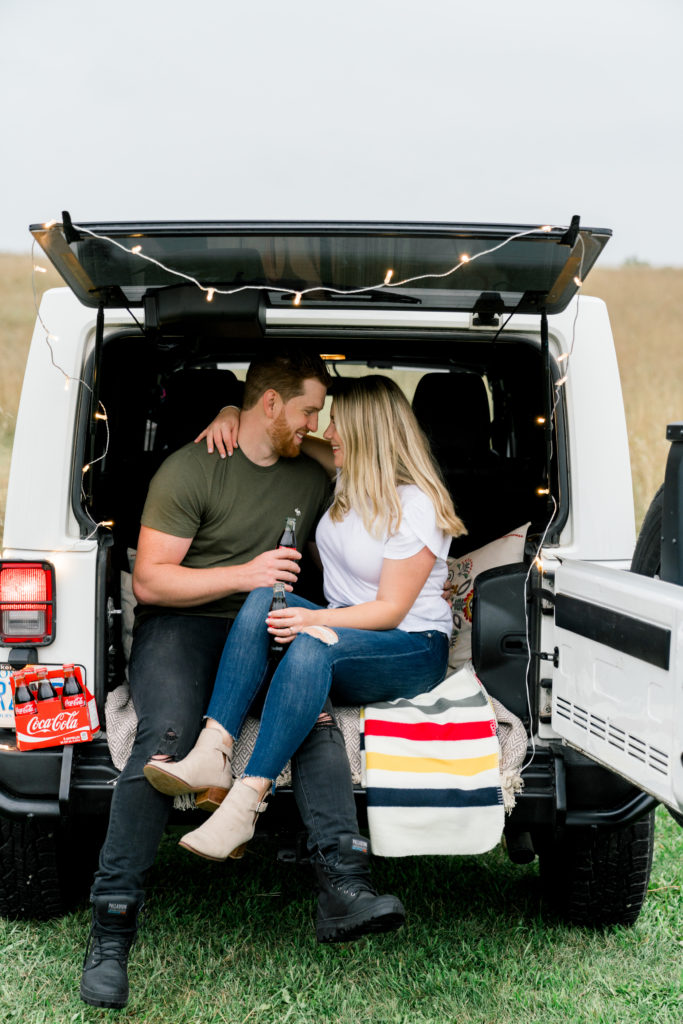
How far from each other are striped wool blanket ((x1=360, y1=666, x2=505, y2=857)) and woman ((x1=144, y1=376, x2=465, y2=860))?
220 millimetres

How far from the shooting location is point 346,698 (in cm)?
275

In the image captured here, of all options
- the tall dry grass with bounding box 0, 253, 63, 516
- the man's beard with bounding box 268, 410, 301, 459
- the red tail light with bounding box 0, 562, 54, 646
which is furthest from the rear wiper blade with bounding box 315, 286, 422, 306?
the tall dry grass with bounding box 0, 253, 63, 516

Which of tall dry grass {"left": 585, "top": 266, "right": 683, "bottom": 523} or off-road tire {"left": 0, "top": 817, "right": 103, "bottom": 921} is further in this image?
tall dry grass {"left": 585, "top": 266, "right": 683, "bottom": 523}

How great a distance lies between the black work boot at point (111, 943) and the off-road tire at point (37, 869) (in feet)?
0.84

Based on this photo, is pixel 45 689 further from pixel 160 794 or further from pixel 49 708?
pixel 160 794

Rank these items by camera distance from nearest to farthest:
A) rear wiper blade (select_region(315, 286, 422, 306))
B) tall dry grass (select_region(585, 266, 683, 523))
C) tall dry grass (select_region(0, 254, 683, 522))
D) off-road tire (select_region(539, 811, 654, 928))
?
rear wiper blade (select_region(315, 286, 422, 306))
off-road tire (select_region(539, 811, 654, 928))
tall dry grass (select_region(0, 254, 683, 522))
tall dry grass (select_region(585, 266, 683, 523))

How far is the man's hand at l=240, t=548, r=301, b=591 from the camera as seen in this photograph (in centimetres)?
286

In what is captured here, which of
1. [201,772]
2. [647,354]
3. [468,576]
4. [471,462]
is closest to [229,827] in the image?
[201,772]

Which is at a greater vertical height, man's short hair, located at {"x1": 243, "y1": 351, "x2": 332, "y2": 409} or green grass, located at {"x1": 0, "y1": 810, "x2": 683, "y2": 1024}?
man's short hair, located at {"x1": 243, "y1": 351, "x2": 332, "y2": 409}

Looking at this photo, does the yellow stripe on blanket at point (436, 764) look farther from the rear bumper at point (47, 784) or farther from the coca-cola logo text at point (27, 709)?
the coca-cola logo text at point (27, 709)

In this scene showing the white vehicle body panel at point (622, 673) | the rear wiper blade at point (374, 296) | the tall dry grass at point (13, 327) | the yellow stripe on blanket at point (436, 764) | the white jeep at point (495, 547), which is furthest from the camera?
the tall dry grass at point (13, 327)

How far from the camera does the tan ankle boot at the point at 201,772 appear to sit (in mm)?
2395

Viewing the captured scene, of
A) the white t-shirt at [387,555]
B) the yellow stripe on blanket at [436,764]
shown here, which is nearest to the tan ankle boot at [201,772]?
the yellow stripe on blanket at [436,764]

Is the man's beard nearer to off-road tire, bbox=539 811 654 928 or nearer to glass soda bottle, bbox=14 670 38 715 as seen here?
glass soda bottle, bbox=14 670 38 715
